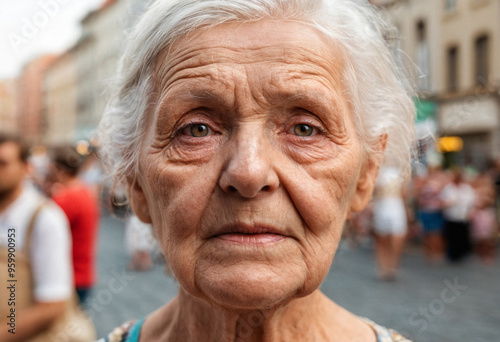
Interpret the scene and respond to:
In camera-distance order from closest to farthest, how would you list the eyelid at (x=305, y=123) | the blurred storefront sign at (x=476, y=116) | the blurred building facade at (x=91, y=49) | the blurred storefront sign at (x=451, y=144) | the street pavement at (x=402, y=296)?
1. the eyelid at (x=305, y=123)
2. the street pavement at (x=402, y=296)
3. the blurred storefront sign at (x=476, y=116)
4. the blurred storefront sign at (x=451, y=144)
5. the blurred building facade at (x=91, y=49)

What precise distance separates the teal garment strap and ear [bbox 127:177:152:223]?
407 millimetres

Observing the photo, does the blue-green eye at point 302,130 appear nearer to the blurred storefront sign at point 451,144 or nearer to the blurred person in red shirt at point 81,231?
the blurred person in red shirt at point 81,231

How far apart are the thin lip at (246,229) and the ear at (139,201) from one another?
40 cm

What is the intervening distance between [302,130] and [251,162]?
0.21 metres

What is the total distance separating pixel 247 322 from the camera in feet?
4.72

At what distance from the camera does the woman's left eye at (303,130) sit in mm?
1347

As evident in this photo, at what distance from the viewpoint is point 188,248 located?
130 cm

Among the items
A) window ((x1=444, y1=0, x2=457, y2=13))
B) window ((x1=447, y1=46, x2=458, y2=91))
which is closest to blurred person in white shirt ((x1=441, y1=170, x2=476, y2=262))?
window ((x1=444, y1=0, x2=457, y2=13))

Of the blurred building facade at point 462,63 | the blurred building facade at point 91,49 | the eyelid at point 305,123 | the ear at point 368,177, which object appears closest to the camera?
the eyelid at point 305,123

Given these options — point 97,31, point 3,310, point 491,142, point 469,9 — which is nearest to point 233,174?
point 3,310

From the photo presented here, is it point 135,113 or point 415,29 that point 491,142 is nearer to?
point 415,29

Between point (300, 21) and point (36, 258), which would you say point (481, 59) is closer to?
point (36, 258)

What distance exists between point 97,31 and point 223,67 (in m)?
42.4

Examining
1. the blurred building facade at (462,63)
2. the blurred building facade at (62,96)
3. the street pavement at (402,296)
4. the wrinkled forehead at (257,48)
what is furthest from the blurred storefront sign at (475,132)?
the blurred building facade at (62,96)
